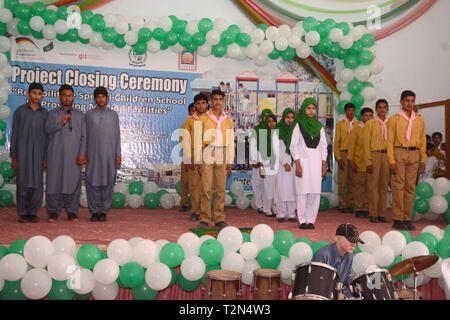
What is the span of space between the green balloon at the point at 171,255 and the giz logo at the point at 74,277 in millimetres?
587

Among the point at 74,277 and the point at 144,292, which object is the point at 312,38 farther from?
the point at 74,277

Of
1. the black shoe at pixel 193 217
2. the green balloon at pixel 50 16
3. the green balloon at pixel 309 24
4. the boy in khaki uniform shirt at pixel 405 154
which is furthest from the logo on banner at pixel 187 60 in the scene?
the boy in khaki uniform shirt at pixel 405 154

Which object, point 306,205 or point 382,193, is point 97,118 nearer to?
point 306,205

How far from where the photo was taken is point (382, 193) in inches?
238

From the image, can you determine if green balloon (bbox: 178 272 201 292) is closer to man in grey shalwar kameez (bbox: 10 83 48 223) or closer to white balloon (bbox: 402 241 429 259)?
white balloon (bbox: 402 241 429 259)

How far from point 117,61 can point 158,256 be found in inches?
175

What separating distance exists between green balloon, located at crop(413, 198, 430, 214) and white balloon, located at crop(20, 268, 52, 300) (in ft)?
15.2

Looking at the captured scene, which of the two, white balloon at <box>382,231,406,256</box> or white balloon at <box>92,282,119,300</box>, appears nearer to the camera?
white balloon at <box>92,282,119,300</box>

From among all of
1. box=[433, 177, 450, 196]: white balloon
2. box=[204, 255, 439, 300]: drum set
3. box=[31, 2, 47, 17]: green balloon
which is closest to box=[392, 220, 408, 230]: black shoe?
box=[433, 177, 450, 196]: white balloon

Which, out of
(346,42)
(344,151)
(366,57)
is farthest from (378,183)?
(346,42)

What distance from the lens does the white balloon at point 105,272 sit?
315 centimetres

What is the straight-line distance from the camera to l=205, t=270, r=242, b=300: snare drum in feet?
10.1

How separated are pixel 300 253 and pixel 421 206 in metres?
3.22

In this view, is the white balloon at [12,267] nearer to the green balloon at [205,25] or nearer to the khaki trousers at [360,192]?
the green balloon at [205,25]
